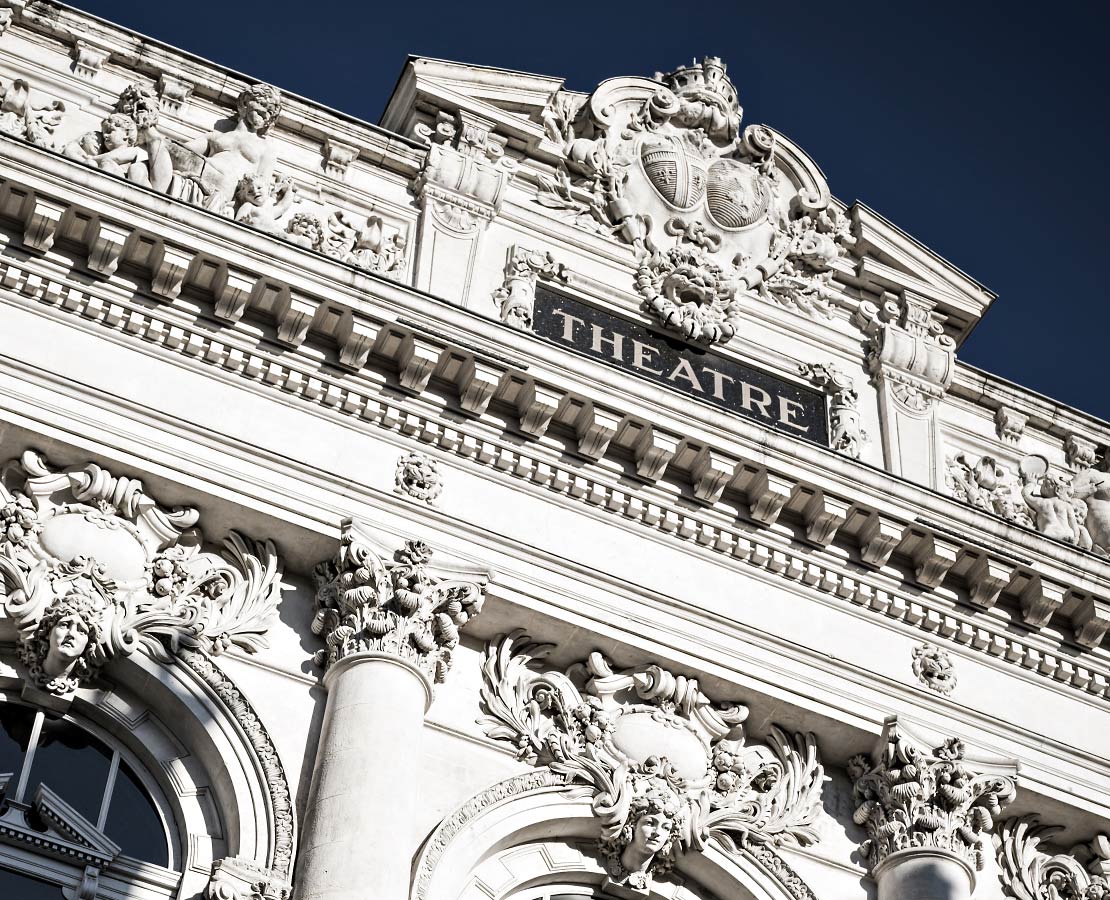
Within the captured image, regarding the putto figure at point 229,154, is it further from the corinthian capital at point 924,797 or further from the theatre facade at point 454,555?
the corinthian capital at point 924,797

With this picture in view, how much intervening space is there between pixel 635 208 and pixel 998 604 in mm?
6094

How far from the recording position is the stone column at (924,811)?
19.2m

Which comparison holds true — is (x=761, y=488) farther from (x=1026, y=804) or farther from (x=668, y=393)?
(x=1026, y=804)

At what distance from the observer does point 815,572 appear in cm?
2092

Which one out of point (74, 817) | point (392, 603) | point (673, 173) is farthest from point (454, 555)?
point (673, 173)

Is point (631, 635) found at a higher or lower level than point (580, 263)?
lower

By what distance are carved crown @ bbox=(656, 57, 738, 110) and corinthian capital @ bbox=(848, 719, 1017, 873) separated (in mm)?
8561

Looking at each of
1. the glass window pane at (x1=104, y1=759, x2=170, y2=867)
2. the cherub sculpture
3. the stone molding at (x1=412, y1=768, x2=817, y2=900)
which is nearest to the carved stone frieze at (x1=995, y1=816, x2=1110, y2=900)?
the stone molding at (x1=412, y1=768, x2=817, y2=900)

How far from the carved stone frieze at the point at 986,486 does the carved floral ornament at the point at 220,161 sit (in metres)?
6.62

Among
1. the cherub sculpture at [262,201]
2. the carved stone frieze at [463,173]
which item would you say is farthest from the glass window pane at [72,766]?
the carved stone frieze at [463,173]

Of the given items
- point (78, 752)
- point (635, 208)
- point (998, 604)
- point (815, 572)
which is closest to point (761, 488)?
point (815, 572)

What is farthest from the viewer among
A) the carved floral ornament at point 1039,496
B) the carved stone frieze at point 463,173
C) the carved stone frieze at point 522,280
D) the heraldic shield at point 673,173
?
the heraldic shield at point 673,173

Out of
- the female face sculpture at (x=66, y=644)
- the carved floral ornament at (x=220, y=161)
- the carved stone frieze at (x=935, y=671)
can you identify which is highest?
the carved floral ornament at (x=220, y=161)

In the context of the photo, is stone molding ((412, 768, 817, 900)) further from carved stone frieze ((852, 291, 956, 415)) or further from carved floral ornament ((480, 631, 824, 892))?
carved stone frieze ((852, 291, 956, 415))
